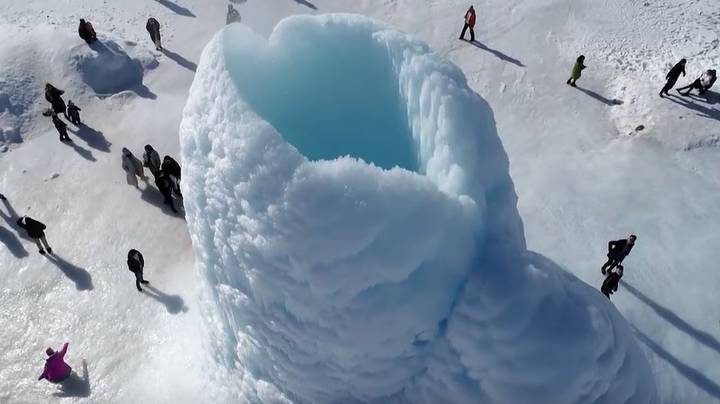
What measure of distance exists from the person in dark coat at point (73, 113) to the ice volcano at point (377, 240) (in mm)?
7777

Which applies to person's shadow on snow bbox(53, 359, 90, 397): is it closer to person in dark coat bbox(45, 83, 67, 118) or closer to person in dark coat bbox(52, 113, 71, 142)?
person in dark coat bbox(52, 113, 71, 142)

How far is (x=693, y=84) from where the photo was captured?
479 inches

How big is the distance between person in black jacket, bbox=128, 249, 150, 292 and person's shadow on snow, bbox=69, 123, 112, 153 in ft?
12.3

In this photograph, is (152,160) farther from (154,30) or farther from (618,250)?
(618,250)

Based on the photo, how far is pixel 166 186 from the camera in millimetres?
10461

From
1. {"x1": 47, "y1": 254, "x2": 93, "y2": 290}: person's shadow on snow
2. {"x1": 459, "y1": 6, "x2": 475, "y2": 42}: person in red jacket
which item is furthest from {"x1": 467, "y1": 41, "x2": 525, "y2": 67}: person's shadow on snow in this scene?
{"x1": 47, "y1": 254, "x2": 93, "y2": 290}: person's shadow on snow

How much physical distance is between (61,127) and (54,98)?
0.61m

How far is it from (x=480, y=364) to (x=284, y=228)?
1896 millimetres

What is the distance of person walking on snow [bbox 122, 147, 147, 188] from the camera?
10.7m

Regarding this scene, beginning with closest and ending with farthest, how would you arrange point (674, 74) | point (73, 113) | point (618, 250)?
point (618, 250) < point (674, 74) < point (73, 113)

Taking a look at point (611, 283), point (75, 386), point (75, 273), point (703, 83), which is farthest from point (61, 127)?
point (703, 83)

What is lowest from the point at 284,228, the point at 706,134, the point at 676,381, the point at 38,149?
the point at 38,149

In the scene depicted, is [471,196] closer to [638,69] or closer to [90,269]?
[90,269]

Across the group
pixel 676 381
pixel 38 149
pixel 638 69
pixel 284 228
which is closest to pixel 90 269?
pixel 38 149
